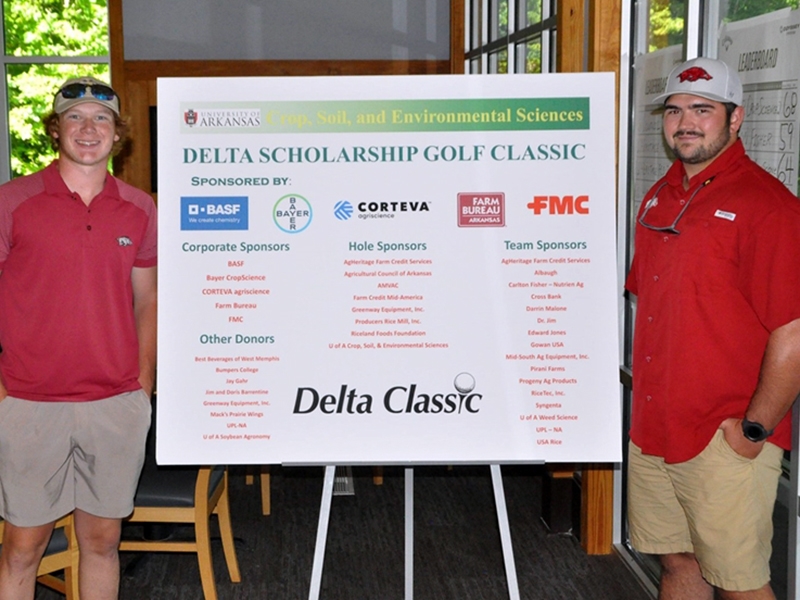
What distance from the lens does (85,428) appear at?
2.71m

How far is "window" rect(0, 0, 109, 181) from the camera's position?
8.20 metres

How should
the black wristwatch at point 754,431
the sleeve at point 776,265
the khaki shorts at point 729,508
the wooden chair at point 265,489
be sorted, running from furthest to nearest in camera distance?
the wooden chair at point 265,489 < the khaki shorts at point 729,508 < the black wristwatch at point 754,431 < the sleeve at point 776,265

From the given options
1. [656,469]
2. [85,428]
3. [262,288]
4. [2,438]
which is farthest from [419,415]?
[2,438]

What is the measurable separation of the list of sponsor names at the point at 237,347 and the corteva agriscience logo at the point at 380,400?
0.34ft

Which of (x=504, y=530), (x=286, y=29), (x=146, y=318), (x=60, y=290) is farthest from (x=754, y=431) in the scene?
(x=286, y=29)

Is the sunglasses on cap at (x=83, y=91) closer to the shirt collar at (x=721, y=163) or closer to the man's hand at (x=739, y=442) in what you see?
the shirt collar at (x=721, y=163)

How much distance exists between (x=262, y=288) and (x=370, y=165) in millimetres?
406

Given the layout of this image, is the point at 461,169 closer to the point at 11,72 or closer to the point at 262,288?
the point at 262,288

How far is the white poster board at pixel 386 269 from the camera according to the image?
253 cm

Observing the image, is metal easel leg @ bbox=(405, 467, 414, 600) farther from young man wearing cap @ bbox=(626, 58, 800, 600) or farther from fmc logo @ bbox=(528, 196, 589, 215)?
fmc logo @ bbox=(528, 196, 589, 215)

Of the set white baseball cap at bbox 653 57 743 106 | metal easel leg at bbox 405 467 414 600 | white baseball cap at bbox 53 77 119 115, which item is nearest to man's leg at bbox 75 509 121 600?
metal easel leg at bbox 405 467 414 600

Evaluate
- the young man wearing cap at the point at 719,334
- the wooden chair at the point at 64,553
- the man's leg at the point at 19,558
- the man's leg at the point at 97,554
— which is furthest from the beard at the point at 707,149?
the wooden chair at the point at 64,553

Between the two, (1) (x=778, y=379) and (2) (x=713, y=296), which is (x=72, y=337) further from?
(1) (x=778, y=379)

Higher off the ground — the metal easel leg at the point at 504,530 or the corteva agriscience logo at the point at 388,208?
the corteva agriscience logo at the point at 388,208
